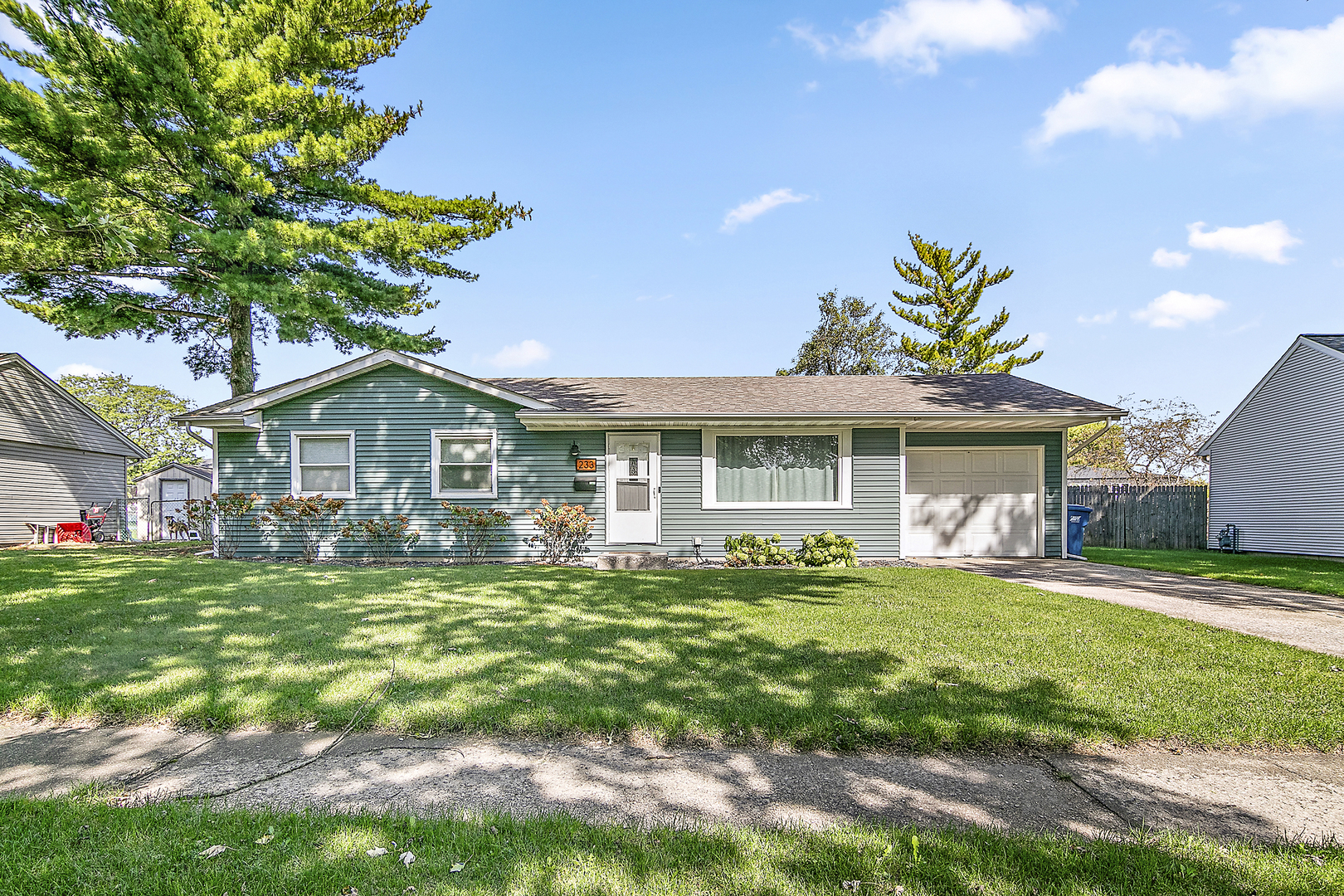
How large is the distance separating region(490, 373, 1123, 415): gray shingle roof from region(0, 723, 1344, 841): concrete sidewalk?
784 cm

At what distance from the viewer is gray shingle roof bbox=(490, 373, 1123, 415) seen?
10961 millimetres

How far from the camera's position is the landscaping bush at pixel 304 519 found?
10742 millimetres

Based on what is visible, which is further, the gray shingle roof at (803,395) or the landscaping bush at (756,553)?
the gray shingle roof at (803,395)

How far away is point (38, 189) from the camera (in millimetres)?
11977

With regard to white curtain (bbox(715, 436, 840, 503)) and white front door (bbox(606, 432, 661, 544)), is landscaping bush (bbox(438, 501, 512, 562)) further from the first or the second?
white curtain (bbox(715, 436, 840, 503))

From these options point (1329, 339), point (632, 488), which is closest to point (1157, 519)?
point (1329, 339)

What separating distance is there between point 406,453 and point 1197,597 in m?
12.4

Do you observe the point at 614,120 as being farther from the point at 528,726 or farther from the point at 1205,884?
the point at 1205,884

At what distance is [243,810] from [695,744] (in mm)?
2014

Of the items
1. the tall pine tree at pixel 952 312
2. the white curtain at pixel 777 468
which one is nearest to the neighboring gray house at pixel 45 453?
the white curtain at pixel 777 468

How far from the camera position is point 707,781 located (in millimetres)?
2758

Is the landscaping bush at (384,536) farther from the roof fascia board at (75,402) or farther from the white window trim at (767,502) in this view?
the roof fascia board at (75,402)

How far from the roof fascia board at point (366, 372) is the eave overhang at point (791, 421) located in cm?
38

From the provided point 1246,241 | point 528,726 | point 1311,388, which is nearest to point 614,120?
point 528,726
